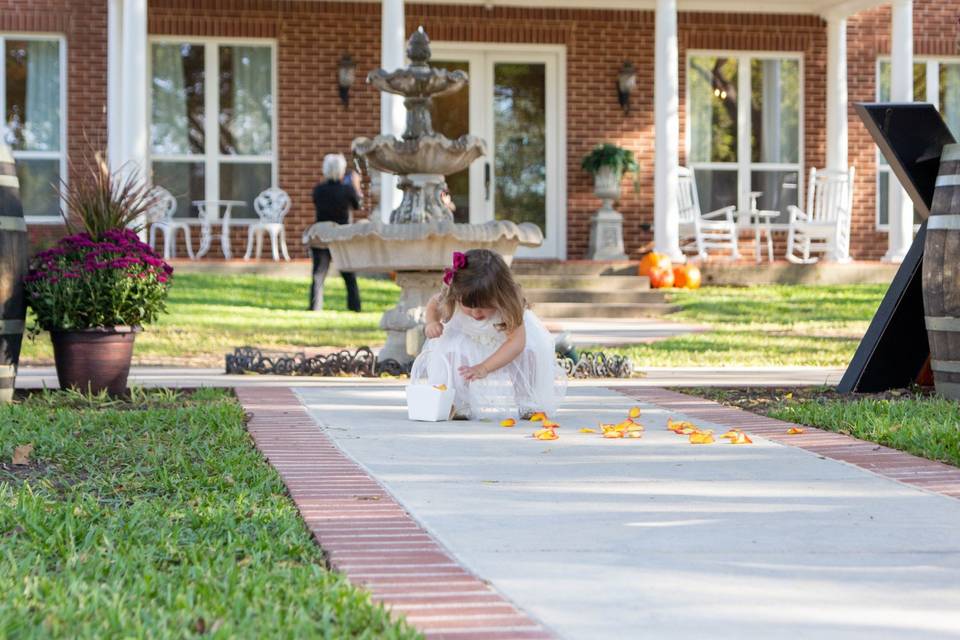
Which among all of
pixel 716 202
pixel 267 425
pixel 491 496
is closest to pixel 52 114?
pixel 716 202

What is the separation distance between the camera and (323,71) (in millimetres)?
16609

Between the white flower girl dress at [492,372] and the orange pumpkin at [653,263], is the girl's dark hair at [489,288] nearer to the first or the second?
the white flower girl dress at [492,372]

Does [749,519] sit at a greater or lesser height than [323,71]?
lesser

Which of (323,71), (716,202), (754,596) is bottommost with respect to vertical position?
(754,596)

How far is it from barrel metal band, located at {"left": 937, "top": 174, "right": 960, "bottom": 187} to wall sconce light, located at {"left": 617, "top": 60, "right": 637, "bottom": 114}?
11004 mm

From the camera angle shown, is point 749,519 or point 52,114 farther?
point 52,114

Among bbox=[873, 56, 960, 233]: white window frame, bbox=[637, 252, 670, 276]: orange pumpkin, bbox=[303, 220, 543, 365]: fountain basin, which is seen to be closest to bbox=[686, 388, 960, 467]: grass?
bbox=[303, 220, 543, 365]: fountain basin

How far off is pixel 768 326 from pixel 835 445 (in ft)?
22.2

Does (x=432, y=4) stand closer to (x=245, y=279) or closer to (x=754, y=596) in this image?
(x=245, y=279)

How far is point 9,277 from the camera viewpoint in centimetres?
635

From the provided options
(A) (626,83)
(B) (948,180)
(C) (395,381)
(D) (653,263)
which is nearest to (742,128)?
(A) (626,83)

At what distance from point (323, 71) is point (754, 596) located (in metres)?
14.4

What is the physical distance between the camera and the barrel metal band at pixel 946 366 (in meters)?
6.15

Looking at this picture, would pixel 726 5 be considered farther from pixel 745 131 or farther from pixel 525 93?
pixel 525 93
